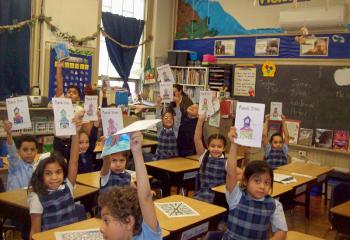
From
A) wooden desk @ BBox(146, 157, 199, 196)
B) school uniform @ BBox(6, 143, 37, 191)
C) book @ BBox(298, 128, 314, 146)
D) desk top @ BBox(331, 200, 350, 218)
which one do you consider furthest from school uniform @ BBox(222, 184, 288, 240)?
book @ BBox(298, 128, 314, 146)

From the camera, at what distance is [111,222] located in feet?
5.49

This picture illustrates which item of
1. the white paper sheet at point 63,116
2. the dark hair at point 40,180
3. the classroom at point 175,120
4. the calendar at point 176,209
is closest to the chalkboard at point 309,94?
the classroom at point 175,120

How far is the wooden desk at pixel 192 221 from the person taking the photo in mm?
2520

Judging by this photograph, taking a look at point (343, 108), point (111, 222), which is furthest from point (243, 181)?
point (343, 108)

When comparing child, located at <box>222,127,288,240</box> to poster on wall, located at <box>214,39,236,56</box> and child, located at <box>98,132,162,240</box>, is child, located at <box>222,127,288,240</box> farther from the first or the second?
poster on wall, located at <box>214,39,236,56</box>

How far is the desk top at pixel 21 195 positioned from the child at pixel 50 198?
271 mm

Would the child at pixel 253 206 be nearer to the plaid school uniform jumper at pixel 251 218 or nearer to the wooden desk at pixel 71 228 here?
the plaid school uniform jumper at pixel 251 218

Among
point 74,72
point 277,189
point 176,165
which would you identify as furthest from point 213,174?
point 74,72

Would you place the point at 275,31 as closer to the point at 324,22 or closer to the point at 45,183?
the point at 324,22

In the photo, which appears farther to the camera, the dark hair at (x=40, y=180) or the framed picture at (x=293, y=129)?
the framed picture at (x=293, y=129)

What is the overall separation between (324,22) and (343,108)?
137cm

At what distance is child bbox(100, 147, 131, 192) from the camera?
3.01m

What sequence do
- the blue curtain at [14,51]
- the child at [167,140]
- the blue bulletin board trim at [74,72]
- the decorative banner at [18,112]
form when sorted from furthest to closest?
the blue bulletin board trim at [74,72] < the blue curtain at [14,51] < the child at [167,140] < the decorative banner at [18,112]

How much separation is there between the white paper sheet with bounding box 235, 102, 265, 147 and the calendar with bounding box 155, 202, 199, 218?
68 cm
